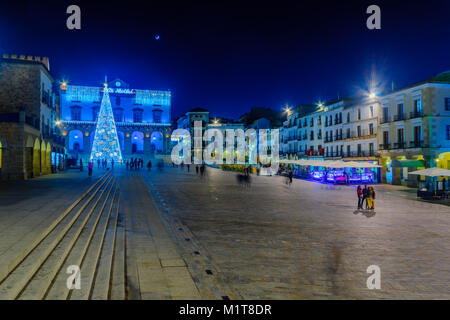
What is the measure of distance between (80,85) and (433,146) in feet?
270

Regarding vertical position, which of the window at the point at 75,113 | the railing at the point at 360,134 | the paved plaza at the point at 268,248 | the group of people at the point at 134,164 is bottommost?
the paved plaza at the point at 268,248

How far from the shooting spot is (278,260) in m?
7.79

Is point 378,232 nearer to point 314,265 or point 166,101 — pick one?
point 314,265

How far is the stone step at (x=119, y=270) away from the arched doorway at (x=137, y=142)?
8151 centimetres

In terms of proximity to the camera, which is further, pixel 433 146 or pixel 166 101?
pixel 166 101

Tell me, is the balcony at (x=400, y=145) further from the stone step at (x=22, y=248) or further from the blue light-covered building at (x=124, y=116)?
the blue light-covered building at (x=124, y=116)

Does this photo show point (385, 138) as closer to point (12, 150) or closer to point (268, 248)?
point (268, 248)

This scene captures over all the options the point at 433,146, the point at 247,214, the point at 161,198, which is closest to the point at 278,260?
the point at 247,214

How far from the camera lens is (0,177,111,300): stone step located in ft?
18.1

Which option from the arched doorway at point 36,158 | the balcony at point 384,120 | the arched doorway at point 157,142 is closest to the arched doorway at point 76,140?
the arched doorway at point 157,142

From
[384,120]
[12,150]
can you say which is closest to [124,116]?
[12,150]

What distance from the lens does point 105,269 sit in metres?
6.74

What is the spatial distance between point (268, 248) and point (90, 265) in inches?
170

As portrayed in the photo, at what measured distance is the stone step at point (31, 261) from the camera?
5.51 m
